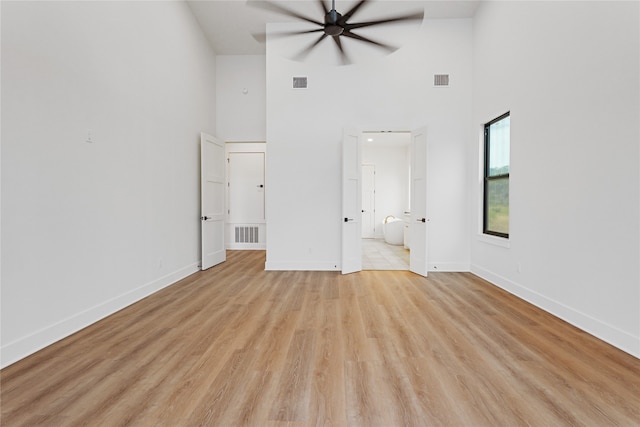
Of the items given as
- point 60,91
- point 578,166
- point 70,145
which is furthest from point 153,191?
point 578,166

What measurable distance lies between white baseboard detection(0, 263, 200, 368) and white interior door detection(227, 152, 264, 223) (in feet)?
12.4

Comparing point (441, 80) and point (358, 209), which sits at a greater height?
point (441, 80)

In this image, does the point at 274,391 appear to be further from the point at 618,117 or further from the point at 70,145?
the point at 618,117

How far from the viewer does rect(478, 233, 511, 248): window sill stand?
409 centimetres

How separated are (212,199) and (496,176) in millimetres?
4687

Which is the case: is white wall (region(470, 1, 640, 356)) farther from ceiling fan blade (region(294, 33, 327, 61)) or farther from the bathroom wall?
the bathroom wall

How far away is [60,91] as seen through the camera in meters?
2.68

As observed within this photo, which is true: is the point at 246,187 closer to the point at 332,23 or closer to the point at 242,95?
the point at 242,95

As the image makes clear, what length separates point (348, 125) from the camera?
211 inches

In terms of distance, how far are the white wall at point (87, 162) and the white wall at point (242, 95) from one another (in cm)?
136

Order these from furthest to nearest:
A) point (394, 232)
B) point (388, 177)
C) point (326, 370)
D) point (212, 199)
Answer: point (388, 177)
point (394, 232)
point (212, 199)
point (326, 370)

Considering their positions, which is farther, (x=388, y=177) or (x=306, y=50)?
(x=388, y=177)

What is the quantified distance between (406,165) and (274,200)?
242 inches

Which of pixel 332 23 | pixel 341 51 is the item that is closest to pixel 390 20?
pixel 332 23
